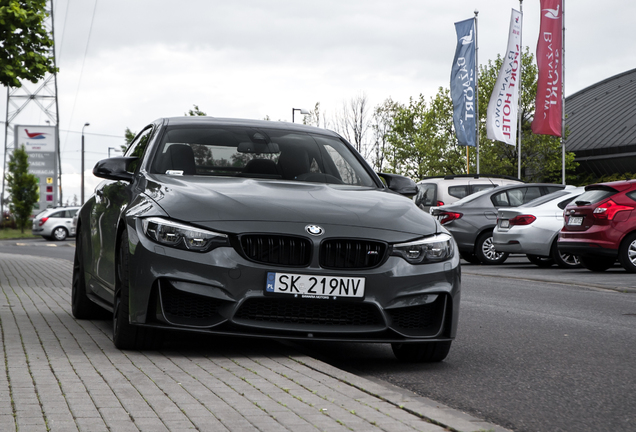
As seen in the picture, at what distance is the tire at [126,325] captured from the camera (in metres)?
5.51

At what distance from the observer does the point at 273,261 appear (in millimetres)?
5207

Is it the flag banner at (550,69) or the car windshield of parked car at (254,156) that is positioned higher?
the flag banner at (550,69)

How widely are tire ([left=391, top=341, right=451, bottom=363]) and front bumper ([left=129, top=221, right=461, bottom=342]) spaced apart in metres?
0.36

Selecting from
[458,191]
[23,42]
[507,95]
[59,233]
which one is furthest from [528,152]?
[23,42]

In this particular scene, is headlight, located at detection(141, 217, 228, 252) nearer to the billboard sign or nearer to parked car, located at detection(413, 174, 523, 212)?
parked car, located at detection(413, 174, 523, 212)

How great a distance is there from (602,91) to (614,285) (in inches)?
2321

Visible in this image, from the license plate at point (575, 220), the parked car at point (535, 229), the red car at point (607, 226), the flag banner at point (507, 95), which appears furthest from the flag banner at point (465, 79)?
the red car at point (607, 226)

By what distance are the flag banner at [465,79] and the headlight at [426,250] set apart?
95.0 feet

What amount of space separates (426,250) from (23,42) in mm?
8945

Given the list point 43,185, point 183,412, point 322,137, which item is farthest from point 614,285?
point 43,185

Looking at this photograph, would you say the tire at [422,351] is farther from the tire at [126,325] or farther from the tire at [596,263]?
the tire at [596,263]

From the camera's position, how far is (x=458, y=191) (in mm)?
21078

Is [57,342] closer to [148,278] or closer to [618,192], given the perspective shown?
→ [148,278]

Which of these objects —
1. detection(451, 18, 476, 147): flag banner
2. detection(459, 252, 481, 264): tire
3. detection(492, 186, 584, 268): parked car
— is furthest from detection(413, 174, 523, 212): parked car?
detection(451, 18, 476, 147): flag banner
